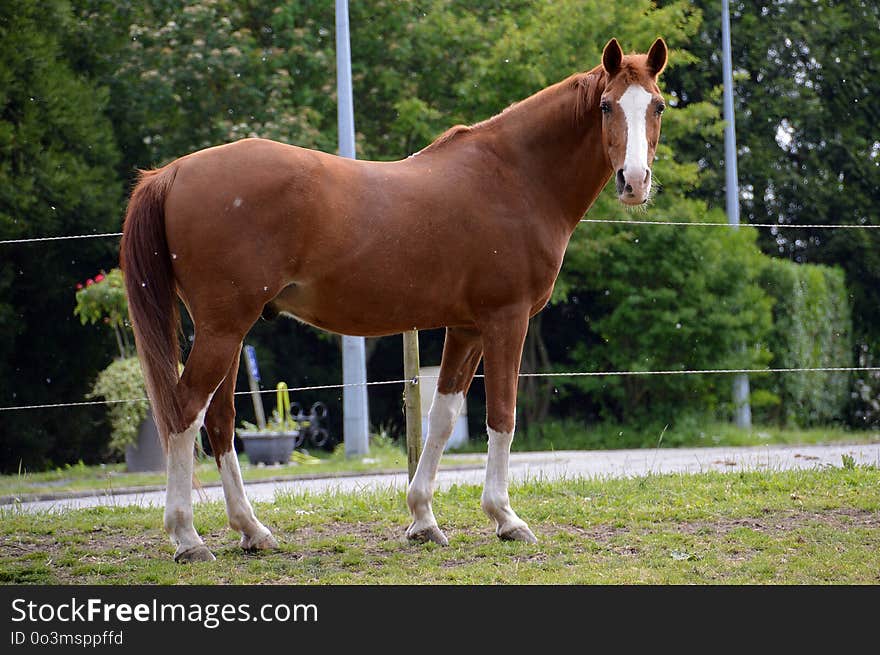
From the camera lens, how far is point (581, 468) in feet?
32.1

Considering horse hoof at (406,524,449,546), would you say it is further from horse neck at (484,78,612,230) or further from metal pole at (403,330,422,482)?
horse neck at (484,78,612,230)

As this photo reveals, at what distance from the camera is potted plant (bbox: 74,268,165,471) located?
1067 centimetres

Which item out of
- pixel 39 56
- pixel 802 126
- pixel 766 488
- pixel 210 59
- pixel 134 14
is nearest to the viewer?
pixel 766 488

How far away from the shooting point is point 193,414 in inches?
182

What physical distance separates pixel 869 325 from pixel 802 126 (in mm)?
4196

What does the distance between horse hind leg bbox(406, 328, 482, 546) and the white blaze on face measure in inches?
46.9

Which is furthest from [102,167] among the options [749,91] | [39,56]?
[749,91]

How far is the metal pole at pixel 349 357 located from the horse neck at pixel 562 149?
22.3 ft

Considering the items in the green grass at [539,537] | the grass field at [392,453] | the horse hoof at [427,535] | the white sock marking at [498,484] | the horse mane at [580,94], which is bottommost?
the grass field at [392,453]

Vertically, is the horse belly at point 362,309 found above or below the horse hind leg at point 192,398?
above

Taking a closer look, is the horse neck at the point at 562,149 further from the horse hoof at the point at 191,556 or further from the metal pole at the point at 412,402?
the horse hoof at the point at 191,556

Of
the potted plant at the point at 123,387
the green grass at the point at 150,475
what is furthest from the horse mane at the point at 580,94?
the potted plant at the point at 123,387

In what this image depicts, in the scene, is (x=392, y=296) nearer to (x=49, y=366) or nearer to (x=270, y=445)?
(x=270, y=445)

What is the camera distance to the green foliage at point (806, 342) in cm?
1520
